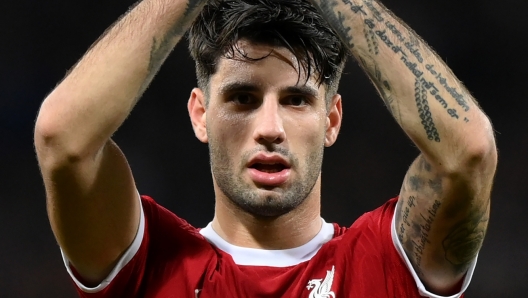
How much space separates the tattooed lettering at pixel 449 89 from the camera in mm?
1644

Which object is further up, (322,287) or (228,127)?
(228,127)

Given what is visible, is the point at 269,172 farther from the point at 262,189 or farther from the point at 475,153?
the point at 475,153

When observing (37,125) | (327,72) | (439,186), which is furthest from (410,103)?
(37,125)

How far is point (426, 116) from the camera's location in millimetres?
1626

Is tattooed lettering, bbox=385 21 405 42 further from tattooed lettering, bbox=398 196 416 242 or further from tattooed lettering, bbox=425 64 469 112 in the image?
tattooed lettering, bbox=398 196 416 242

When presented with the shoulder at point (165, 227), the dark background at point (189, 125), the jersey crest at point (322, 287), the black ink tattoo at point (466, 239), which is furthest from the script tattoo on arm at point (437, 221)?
the dark background at point (189, 125)

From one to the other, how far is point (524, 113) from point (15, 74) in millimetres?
2521

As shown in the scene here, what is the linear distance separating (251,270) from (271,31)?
1.98ft

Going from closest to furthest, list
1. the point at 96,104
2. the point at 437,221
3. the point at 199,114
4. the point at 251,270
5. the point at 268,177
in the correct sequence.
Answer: the point at 96,104 < the point at 437,221 < the point at 268,177 < the point at 251,270 < the point at 199,114

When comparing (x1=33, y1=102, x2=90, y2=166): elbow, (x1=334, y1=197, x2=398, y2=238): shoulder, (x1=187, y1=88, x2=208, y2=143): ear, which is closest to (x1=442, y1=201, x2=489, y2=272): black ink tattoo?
(x1=334, y1=197, x2=398, y2=238): shoulder

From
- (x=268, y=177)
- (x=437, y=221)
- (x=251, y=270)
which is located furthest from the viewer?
(x=251, y=270)

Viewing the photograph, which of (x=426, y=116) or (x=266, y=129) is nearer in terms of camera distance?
(x=426, y=116)

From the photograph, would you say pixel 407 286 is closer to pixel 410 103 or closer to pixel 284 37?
pixel 410 103

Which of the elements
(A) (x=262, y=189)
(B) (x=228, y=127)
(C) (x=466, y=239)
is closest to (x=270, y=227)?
(A) (x=262, y=189)
